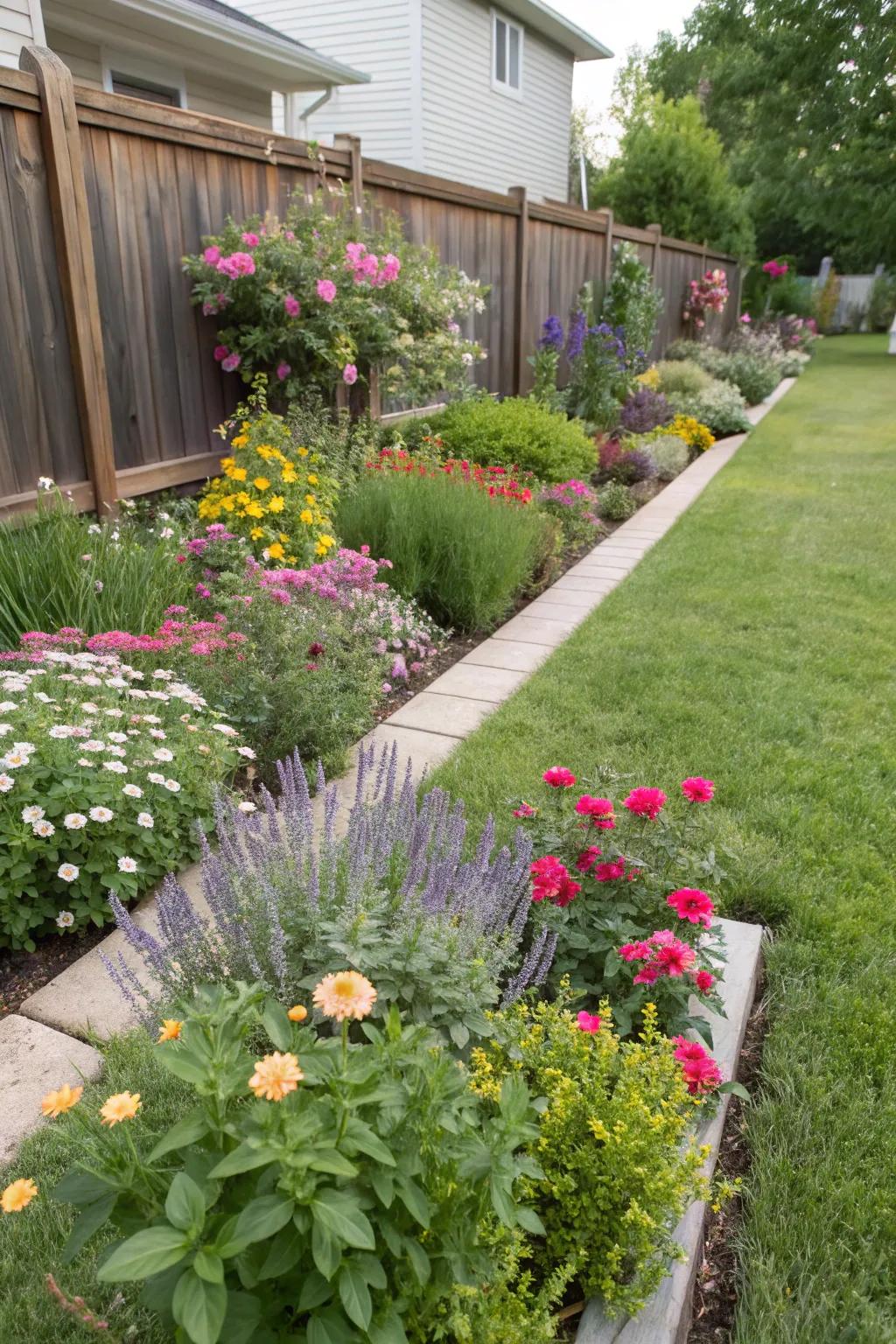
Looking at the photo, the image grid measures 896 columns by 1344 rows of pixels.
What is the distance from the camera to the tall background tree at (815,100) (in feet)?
67.8

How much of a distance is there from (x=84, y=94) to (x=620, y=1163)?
457 centimetres

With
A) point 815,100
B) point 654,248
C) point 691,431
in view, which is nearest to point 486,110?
point 654,248

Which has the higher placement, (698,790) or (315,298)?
(315,298)

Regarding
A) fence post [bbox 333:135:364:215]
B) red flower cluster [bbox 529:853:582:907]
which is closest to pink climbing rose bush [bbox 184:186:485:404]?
fence post [bbox 333:135:364:215]

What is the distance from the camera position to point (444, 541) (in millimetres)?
4699

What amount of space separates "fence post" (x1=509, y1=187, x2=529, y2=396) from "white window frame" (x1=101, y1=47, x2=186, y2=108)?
3.75 m

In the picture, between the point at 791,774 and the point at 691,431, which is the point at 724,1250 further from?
the point at 691,431

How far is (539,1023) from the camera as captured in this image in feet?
5.70

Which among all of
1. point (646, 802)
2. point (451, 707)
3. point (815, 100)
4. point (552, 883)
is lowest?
Answer: point (451, 707)

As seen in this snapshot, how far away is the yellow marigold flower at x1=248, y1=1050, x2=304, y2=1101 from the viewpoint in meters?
1.03

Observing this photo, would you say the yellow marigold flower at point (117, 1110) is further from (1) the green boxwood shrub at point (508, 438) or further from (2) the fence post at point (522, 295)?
(2) the fence post at point (522, 295)

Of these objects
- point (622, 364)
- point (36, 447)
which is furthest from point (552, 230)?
point (36, 447)

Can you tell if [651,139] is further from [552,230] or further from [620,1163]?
[620,1163]

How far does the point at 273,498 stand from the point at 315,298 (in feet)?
4.30
